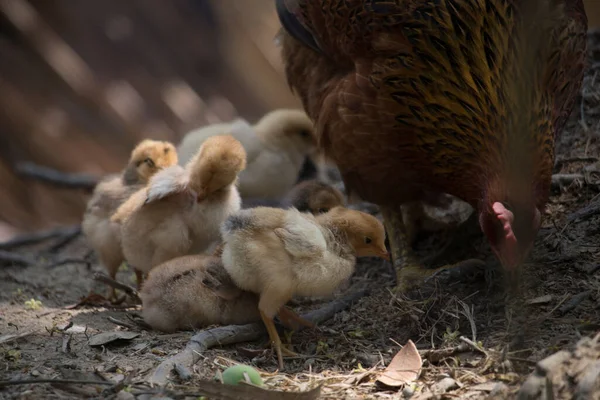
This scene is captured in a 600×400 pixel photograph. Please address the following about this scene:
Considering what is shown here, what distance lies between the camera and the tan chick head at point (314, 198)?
12.3 ft

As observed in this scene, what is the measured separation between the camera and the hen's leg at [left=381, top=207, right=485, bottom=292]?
11.7ft

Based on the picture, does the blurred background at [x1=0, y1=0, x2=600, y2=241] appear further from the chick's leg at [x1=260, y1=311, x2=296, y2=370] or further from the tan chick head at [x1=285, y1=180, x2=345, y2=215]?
the chick's leg at [x1=260, y1=311, x2=296, y2=370]

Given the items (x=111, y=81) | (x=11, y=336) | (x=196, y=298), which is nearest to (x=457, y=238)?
(x=196, y=298)

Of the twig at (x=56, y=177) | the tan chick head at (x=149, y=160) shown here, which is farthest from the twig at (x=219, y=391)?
the twig at (x=56, y=177)

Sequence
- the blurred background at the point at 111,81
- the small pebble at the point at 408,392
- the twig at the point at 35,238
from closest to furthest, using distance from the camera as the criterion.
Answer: the small pebble at the point at 408,392 → the twig at the point at 35,238 → the blurred background at the point at 111,81

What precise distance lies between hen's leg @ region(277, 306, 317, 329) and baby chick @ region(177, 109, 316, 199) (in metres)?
1.43

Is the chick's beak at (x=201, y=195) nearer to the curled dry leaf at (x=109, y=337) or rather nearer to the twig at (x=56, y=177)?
the curled dry leaf at (x=109, y=337)

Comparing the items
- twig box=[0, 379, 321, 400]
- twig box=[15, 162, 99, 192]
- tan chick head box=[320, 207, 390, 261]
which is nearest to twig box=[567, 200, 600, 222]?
tan chick head box=[320, 207, 390, 261]

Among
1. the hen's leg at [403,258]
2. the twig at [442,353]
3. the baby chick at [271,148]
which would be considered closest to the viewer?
the twig at [442,353]

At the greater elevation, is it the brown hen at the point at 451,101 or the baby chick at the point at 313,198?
the brown hen at the point at 451,101

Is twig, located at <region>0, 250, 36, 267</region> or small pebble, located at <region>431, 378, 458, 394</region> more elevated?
twig, located at <region>0, 250, 36, 267</region>

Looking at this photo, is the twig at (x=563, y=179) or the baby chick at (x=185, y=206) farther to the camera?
the twig at (x=563, y=179)

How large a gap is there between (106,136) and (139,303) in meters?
3.51

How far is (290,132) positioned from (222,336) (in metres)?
1.94
